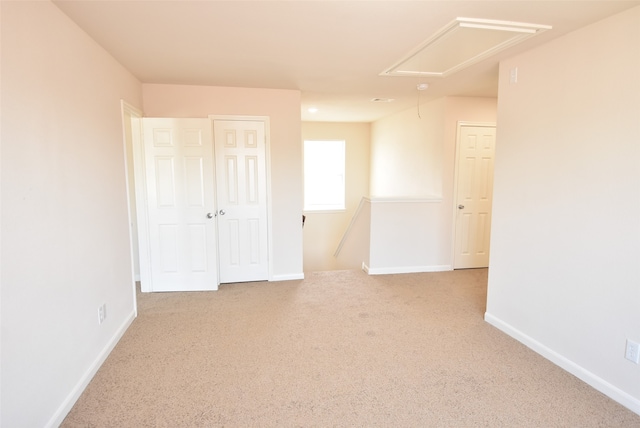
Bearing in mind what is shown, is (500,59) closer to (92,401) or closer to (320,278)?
(320,278)

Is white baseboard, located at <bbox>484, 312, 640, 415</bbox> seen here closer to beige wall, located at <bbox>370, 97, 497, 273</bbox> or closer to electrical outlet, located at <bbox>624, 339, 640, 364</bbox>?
electrical outlet, located at <bbox>624, 339, 640, 364</bbox>

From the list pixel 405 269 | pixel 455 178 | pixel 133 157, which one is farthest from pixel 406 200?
pixel 133 157

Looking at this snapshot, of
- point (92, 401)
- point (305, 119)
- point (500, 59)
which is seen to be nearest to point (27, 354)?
point (92, 401)

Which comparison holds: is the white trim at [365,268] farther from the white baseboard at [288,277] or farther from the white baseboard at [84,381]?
the white baseboard at [84,381]

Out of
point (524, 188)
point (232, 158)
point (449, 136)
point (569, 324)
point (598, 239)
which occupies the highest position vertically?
point (449, 136)

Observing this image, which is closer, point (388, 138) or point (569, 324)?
point (569, 324)

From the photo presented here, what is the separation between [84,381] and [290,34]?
8.82ft

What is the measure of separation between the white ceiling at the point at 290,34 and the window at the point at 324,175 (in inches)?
128

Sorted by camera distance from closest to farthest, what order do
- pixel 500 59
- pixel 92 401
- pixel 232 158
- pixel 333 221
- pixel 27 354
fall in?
pixel 27 354 → pixel 92 401 → pixel 500 59 → pixel 232 158 → pixel 333 221

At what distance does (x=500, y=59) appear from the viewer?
295cm

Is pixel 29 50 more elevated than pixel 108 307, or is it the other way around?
pixel 29 50

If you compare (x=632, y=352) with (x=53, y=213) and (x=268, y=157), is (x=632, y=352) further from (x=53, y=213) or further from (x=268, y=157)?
(x=268, y=157)

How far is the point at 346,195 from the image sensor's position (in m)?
7.16

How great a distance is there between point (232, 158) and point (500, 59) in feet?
9.57
